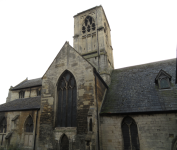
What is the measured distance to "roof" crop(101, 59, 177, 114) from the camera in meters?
10.5

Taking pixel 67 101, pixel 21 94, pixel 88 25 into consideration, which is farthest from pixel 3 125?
pixel 88 25

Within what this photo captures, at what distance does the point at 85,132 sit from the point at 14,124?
9717mm

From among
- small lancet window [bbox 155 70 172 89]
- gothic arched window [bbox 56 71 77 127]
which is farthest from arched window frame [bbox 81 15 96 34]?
small lancet window [bbox 155 70 172 89]

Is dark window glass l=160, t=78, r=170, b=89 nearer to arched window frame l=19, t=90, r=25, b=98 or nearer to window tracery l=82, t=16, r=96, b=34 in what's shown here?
window tracery l=82, t=16, r=96, b=34

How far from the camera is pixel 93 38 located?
66.8 ft

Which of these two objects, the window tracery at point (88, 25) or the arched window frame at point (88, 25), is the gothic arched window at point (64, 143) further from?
the window tracery at point (88, 25)

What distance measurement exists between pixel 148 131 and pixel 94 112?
434cm

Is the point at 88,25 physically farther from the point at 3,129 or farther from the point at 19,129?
the point at 3,129

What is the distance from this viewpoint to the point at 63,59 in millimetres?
12766

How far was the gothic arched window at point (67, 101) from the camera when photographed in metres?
11.0

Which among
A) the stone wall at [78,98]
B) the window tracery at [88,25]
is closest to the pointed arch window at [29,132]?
the stone wall at [78,98]

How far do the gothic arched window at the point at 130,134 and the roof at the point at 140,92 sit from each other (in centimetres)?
91

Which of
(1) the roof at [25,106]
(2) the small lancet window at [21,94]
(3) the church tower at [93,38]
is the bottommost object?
(1) the roof at [25,106]

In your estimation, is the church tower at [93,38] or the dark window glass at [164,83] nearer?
the dark window glass at [164,83]
